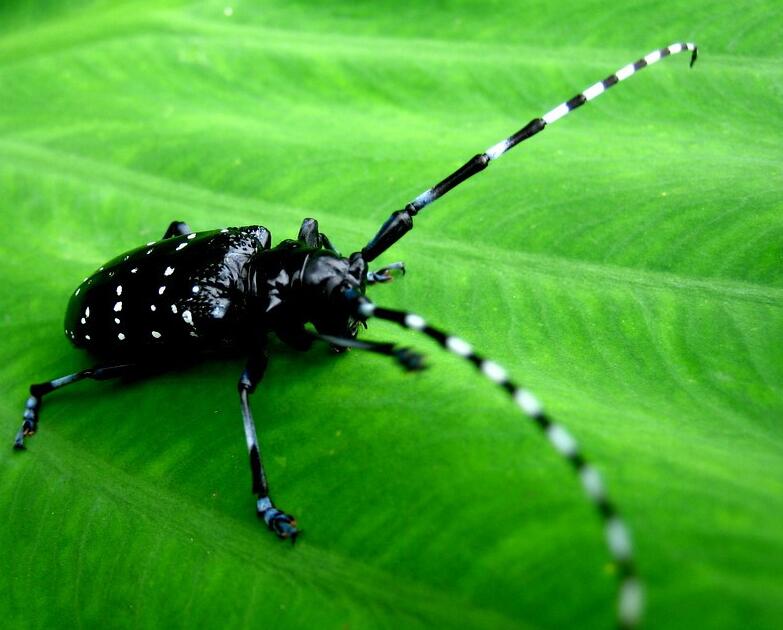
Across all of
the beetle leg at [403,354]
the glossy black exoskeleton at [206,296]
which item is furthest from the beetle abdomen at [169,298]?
the beetle leg at [403,354]

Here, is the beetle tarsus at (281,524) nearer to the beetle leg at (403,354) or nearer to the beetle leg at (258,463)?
the beetle leg at (258,463)

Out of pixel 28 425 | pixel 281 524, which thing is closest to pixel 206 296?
pixel 28 425

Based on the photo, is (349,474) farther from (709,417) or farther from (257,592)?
(709,417)

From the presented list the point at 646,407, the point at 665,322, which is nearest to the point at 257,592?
the point at 646,407

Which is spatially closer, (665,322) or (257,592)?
(257,592)

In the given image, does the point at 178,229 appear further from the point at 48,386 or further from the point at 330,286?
the point at 330,286

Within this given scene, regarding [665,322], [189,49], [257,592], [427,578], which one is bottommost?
[257,592]
